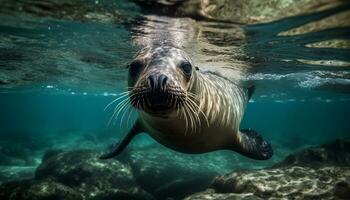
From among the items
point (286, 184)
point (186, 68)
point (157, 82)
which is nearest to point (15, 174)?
point (286, 184)

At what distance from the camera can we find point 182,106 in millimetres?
4625

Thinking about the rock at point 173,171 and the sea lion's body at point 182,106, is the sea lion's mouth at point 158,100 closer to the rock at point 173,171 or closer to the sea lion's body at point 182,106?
the sea lion's body at point 182,106

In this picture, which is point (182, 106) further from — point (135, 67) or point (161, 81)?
point (135, 67)

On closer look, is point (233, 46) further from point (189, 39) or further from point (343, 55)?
point (343, 55)

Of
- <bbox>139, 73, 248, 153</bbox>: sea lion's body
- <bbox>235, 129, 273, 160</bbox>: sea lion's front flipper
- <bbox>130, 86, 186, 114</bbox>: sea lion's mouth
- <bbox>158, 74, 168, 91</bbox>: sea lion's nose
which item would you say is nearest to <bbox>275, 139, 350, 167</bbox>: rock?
<bbox>235, 129, 273, 160</bbox>: sea lion's front flipper

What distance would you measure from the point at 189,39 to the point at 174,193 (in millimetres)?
4877

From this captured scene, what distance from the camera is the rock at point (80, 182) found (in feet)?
26.0

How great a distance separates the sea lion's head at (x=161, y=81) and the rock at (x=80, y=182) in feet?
14.2

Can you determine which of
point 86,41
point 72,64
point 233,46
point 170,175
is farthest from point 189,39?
point 72,64

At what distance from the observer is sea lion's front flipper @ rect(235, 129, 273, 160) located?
7703 mm

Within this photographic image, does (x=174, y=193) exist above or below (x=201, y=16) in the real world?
below

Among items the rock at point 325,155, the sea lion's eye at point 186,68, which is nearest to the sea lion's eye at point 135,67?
the sea lion's eye at point 186,68

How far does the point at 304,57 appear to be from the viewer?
11484 mm

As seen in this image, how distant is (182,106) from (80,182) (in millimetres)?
7194
